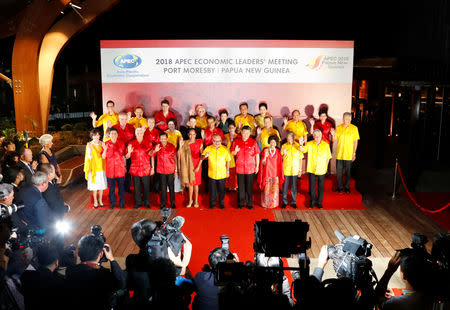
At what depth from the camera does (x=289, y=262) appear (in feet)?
18.3

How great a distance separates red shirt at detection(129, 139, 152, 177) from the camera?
720cm

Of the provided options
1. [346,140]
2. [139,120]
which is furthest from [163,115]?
[346,140]

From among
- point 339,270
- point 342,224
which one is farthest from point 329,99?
point 339,270

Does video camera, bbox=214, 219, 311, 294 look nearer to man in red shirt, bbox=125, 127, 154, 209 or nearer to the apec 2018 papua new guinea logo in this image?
man in red shirt, bbox=125, 127, 154, 209

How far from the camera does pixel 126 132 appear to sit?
7.98 m

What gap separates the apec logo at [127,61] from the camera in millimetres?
9148

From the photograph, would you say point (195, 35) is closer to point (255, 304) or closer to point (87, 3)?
point (87, 3)

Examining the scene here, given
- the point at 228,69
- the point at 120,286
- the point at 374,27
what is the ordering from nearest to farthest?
1. the point at 120,286
2. the point at 228,69
3. the point at 374,27

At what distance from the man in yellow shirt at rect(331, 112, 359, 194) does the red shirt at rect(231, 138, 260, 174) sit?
1.69 m

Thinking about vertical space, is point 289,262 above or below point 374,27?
below

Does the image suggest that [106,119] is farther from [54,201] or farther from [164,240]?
[164,240]

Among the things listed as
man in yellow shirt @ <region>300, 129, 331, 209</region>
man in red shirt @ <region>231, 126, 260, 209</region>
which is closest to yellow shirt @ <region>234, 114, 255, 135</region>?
man in red shirt @ <region>231, 126, 260, 209</region>

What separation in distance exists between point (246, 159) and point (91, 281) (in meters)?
4.47

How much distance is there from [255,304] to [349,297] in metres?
0.58
